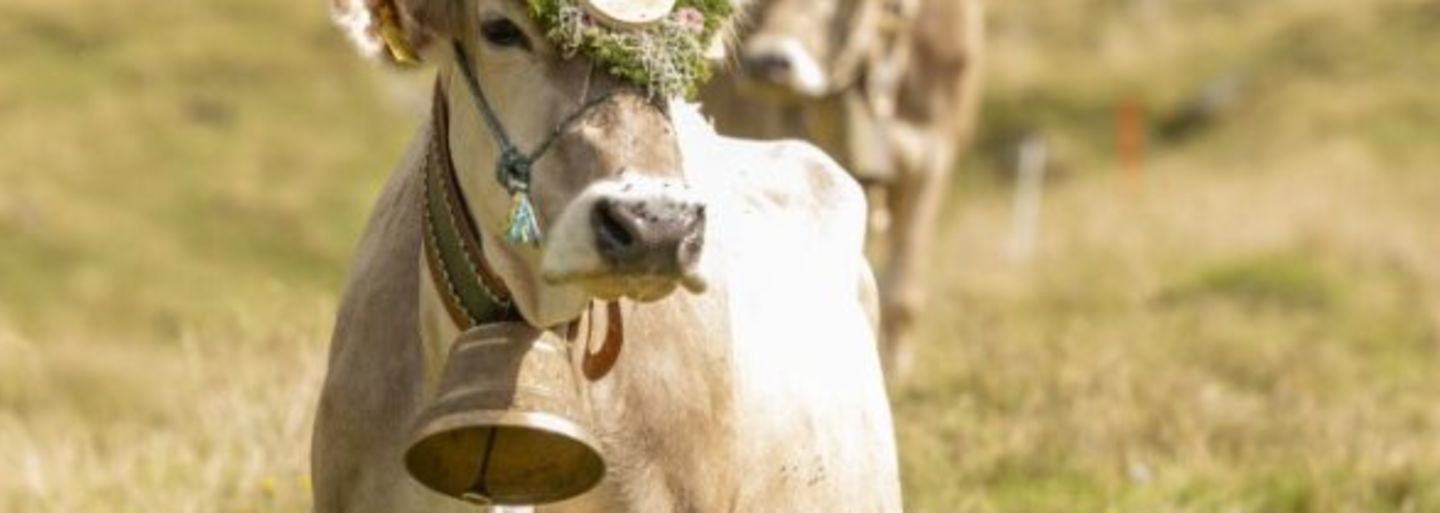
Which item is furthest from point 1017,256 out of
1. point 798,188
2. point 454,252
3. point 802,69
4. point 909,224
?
point 454,252

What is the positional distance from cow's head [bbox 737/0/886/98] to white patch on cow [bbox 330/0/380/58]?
5897 millimetres

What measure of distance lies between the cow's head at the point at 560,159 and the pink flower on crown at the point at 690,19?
134 millimetres

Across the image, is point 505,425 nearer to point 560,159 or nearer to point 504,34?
point 560,159

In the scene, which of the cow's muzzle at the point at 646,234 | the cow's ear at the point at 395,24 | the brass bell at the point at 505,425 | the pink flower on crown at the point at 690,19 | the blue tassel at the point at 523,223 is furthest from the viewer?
the cow's ear at the point at 395,24

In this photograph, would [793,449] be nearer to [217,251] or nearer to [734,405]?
[734,405]

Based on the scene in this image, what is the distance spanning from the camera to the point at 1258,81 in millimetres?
31094

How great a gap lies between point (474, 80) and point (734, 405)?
946mm

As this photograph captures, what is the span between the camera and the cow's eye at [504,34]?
4.79 metres

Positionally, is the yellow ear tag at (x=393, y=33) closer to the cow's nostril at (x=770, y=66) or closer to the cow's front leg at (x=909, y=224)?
the cow's nostril at (x=770, y=66)

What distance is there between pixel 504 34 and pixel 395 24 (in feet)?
0.90

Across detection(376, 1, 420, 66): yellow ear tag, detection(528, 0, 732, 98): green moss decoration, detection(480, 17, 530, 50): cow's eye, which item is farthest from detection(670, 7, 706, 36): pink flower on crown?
detection(376, 1, 420, 66): yellow ear tag

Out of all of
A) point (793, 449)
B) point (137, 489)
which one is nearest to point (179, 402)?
point (137, 489)

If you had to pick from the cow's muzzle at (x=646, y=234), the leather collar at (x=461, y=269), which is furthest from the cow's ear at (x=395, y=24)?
the cow's muzzle at (x=646, y=234)

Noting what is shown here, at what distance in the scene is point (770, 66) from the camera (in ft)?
37.8
